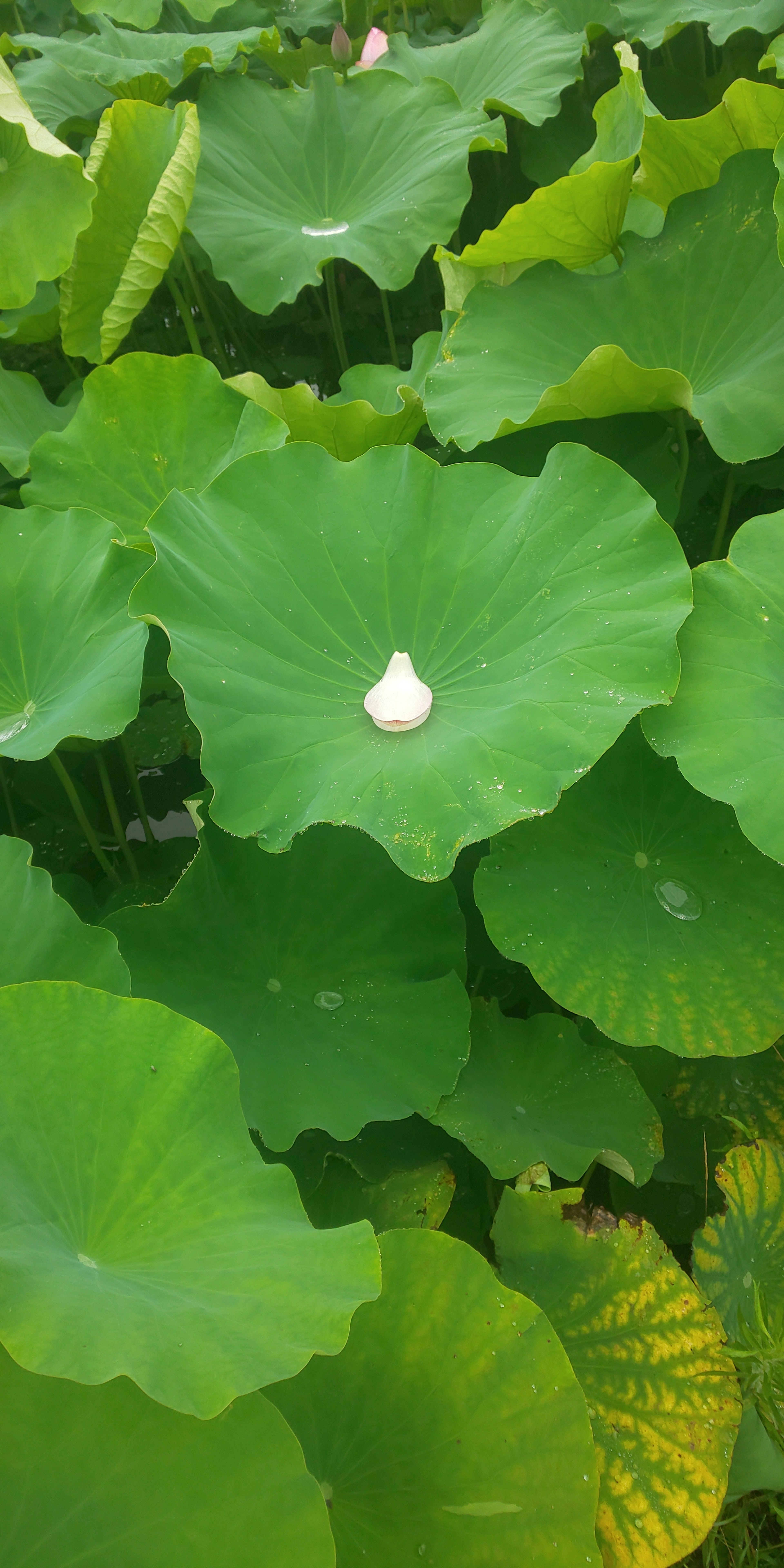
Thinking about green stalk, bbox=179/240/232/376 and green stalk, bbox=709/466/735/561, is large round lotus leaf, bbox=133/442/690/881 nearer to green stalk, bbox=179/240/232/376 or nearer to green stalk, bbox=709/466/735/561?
green stalk, bbox=709/466/735/561

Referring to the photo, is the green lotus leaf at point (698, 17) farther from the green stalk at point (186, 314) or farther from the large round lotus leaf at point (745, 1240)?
the large round lotus leaf at point (745, 1240)

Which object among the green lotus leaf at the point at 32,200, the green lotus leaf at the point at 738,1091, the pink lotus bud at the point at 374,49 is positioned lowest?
the green lotus leaf at the point at 738,1091

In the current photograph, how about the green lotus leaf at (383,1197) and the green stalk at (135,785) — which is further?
the green stalk at (135,785)

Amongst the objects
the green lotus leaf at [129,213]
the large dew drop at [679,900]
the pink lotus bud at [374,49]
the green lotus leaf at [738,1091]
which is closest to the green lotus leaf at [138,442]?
the green lotus leaf at [129,213]

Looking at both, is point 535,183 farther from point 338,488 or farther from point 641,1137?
point 641,1137

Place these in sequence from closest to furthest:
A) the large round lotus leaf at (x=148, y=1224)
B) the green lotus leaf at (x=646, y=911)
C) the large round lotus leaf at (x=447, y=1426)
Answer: the large round lotus leaf at (x=148, y=1224) → the large round lotus leaf at (x=447, y=1426) → the green lotus leaf at (x=646, y=911)

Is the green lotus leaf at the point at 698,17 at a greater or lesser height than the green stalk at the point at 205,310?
greater

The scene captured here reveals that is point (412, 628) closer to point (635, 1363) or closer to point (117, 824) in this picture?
point (117, 824)
